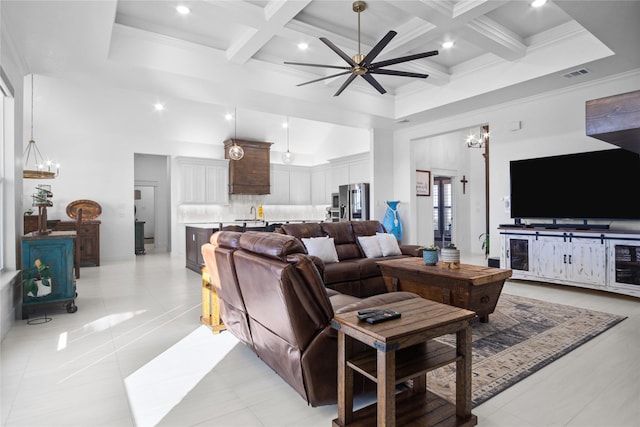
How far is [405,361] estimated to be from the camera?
1.92 m

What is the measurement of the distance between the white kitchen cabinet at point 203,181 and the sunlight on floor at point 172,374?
21.1 ft

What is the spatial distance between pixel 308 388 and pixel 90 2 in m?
3.58

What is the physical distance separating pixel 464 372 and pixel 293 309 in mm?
975

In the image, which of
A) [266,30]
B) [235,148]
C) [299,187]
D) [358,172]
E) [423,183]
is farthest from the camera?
[299,187]

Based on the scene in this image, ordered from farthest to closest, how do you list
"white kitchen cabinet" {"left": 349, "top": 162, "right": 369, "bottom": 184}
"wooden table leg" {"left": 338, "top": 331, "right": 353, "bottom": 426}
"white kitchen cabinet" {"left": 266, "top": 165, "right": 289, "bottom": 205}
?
1. "white kitchen cabinet" {"left": 266, "top": 165, "right": 289, "bottom": 205}
2. "white kitchen cabinet" {"left": 349, "top": 162, "right": 369, "bottom": 184}
3. "wooden table leg" {"left": 338, "top": 331, "right": 353, "bottom": 426}

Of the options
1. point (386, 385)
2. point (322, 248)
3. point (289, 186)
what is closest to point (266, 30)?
point (322, 248)

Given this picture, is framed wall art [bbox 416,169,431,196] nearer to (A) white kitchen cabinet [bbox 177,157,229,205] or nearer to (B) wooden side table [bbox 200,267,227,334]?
(A) white kitchen cabinet [bbox 177,157,229,205]

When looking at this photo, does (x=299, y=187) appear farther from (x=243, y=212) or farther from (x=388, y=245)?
(x=388, y=245)

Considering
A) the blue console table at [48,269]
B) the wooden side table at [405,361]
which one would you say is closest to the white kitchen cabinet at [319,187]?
the blue console table at [48,269]

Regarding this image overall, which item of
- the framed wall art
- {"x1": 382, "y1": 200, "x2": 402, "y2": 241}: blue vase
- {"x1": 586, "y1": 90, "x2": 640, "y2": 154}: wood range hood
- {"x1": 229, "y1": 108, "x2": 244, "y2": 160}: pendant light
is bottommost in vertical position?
{"x1": 382, "y1": 200, "x2": 402, "y2": 241}: blue vase

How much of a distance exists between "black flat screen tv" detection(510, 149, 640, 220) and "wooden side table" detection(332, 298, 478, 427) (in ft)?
13.5

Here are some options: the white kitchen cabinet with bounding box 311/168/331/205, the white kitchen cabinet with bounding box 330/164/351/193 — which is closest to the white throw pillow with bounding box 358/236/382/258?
the white kitchen cabinet with bounding box 330/164/351/193

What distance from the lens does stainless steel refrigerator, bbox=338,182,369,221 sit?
902cm

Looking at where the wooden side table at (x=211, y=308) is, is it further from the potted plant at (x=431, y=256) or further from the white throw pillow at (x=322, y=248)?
the potted plant at (x=431, y=256)
